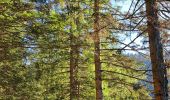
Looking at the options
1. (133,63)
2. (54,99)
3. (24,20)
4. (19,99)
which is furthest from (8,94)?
(133,63)

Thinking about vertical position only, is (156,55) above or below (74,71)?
above

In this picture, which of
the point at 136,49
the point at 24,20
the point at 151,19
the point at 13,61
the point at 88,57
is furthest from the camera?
the point at 88,57

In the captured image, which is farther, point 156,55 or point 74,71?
point 74,71

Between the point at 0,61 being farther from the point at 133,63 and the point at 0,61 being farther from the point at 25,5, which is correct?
the point at 133,63

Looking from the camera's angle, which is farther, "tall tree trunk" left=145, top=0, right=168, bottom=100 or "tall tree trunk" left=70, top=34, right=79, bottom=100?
"tall tree trunk" left=70, top=34, right=79, bottom=100

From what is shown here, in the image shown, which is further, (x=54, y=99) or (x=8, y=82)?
(x=54, y=99)

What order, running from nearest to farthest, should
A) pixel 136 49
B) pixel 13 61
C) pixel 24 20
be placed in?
pixel 136 49 → pixel 24 20 → pixel 13 61

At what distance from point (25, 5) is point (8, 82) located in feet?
11.3

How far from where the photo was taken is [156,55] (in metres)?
10.1

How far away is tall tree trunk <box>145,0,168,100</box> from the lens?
9.88 meters

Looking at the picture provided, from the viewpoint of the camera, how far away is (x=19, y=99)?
18453mm

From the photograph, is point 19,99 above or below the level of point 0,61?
below

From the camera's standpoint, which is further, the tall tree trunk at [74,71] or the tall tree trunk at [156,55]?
the tall tree trunk at [74,71]

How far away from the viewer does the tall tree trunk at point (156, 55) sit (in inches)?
389
